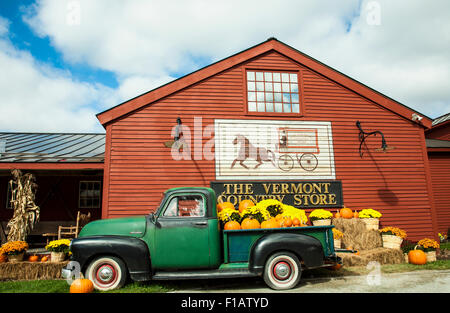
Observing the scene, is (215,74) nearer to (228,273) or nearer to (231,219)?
(231,219)

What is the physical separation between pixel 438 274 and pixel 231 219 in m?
4.74

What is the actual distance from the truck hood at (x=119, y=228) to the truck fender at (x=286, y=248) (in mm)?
2103

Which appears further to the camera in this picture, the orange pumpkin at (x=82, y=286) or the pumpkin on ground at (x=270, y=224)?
the pumpkin on ground at (x=270, y=224)

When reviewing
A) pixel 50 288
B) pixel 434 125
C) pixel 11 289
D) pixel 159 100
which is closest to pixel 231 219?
pixel 50 288

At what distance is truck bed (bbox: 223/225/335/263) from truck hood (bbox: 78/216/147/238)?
5.17ft

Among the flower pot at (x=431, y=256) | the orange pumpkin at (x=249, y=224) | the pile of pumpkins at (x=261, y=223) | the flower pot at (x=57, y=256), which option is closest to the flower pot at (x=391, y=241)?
the flower pot at (x=431, y=256)

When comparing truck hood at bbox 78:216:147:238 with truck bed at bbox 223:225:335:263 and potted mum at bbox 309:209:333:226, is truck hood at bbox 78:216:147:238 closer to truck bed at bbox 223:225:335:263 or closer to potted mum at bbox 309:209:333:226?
truck bed at bbox 223:225:335:263

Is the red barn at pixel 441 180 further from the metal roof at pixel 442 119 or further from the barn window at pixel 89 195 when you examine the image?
the barn window at pixel 89 195

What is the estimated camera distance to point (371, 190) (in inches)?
402

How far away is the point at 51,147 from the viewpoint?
1178 centimetres

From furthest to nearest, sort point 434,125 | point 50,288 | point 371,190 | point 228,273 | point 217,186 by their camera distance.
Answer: point 434,125
point 371,190
point 217,186
point 50,288
point 228,273

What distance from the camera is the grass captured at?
5461mm

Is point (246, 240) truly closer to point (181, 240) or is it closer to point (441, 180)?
point (181, 240)

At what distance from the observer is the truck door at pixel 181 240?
534cm
